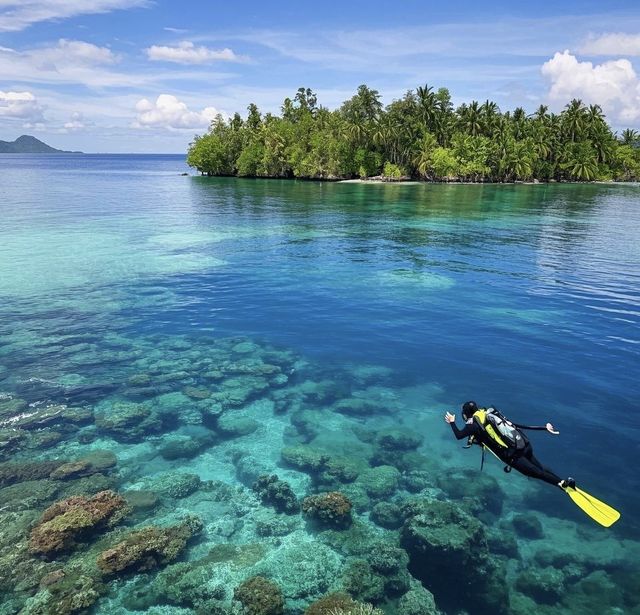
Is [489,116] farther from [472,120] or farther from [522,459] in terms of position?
[522,459]

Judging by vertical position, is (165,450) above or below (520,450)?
below

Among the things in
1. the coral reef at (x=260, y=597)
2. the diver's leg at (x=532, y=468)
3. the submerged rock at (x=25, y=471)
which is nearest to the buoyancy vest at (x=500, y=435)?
the diver's leg at (x=532, y=468)

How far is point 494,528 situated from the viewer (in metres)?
13.8

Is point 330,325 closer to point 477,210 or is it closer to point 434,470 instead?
point 434,470

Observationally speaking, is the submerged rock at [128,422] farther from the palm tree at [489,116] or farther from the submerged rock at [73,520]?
the palm tree at [489,116]

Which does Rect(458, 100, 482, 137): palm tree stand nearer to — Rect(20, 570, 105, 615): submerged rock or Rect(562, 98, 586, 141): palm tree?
Rect(562, 98, 586, 141): palm tree

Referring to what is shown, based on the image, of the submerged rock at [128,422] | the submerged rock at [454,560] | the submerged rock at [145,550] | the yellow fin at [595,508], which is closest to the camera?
the submerged rock at [454,560]

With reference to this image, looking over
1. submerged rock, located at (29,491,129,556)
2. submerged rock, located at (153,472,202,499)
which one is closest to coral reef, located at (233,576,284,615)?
submerged rock, located at (153,472,202,499)

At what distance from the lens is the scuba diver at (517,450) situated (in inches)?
502

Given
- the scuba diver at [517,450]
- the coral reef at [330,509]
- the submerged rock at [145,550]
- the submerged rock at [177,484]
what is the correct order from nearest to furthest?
the submerged rock at [145,550], the scuba diver at [517,450], the coral reef at [330,509], the submerged rock at [177,484]

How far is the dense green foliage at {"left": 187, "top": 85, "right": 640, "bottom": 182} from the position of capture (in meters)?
133

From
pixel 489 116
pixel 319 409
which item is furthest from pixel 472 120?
pixel 319 409

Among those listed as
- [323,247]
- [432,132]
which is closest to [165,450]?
[323,247]

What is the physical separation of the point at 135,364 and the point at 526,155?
13775cm
